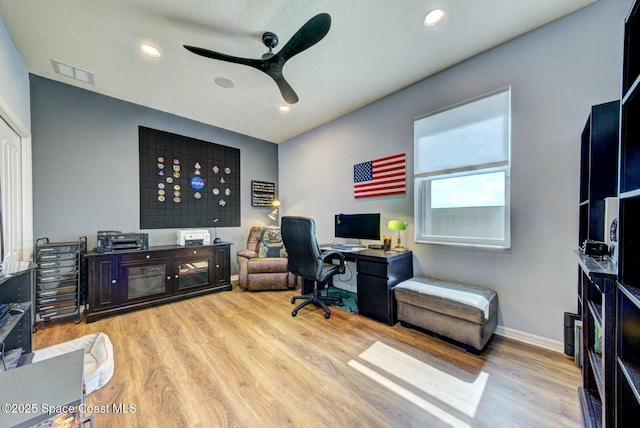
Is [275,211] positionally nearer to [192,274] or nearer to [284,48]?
[192,274]

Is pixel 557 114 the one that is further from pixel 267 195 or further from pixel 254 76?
pixel 267 195

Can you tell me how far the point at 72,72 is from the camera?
2.48m

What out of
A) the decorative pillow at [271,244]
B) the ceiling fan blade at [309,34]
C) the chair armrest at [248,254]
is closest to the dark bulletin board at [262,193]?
the decorative pillow at [271,244]

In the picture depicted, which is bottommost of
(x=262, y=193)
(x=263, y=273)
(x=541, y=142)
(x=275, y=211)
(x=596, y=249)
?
(x=263, y=273)

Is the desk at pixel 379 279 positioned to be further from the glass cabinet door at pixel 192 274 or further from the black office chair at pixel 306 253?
the glass cabinet door at pixel 192 274

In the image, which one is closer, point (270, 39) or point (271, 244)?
point (270, 39)

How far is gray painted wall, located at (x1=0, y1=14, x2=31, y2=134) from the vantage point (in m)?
1.83

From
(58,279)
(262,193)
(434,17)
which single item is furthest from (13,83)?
(434,17)

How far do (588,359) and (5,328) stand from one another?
3.43 m

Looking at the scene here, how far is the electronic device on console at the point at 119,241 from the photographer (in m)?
2.72

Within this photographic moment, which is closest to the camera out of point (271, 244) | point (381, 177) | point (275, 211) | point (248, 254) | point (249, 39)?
point (249, 39)

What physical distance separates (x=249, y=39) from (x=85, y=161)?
2639 millimetres

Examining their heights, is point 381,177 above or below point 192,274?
above

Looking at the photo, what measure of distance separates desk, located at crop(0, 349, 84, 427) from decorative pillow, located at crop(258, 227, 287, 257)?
2820mm
